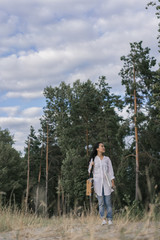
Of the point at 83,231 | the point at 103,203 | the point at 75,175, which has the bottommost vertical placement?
the point at 83,231

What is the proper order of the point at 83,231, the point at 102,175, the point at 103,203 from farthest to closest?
the point at 102,175
the point at 103,203
the point at 83,231

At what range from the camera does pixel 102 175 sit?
27.8 feet

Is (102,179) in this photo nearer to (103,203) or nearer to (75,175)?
(103,203)

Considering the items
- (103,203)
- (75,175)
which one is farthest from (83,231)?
(75,175)

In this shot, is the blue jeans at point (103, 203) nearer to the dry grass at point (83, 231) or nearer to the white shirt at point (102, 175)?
the white shirt at point (102, 175)

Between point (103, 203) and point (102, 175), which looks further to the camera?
point (102, 175)

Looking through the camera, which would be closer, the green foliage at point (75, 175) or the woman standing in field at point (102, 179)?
the woman standing in field at point (102, 179)

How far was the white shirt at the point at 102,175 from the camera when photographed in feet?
27.5

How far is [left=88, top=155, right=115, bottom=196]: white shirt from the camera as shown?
837cm

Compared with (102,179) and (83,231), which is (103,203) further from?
(83,231)

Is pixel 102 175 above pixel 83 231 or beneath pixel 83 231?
above

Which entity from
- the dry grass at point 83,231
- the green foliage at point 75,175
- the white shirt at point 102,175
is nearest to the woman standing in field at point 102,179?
the white shirt at point 102,175

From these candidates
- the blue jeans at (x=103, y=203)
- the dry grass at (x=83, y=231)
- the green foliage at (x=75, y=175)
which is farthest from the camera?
the green foliage at (x=75, y=175)

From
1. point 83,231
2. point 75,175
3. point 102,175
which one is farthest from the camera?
point 75,175
